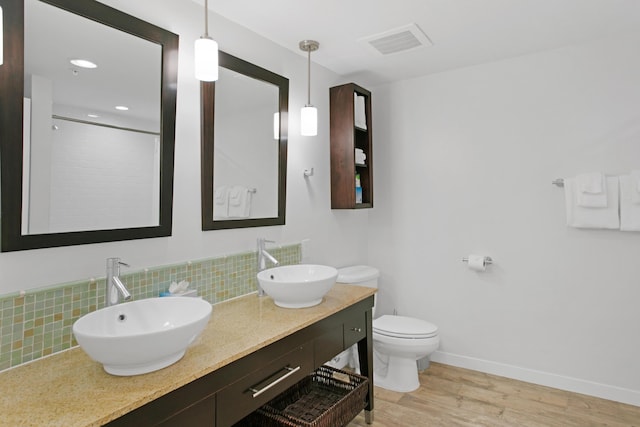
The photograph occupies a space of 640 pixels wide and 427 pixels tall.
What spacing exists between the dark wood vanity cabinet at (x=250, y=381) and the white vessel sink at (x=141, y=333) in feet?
0.42

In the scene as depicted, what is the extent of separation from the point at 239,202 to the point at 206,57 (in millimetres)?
825

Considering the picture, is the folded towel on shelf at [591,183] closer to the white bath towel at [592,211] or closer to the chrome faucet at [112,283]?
the white bath towel at [592,211]

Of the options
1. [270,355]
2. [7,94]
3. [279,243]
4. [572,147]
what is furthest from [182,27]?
[572,147]

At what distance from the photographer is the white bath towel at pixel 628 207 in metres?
2.32

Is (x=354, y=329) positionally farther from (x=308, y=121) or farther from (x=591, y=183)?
(x=591, y=183)

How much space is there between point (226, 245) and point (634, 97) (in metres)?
2.66

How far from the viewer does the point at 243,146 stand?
222cm

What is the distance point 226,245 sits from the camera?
83.7 inches

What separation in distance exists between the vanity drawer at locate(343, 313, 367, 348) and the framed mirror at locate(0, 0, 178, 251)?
3.50 feet

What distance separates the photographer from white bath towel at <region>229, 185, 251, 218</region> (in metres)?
2.15

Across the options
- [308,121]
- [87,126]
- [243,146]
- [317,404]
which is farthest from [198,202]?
[317,404]

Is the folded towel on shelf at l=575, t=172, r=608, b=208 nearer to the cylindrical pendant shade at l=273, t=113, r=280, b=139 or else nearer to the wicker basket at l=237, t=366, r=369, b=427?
the wicker basket at l=237, t=366, r=369, b=427

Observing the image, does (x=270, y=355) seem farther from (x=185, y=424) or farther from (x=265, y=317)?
(x=185, y=424)

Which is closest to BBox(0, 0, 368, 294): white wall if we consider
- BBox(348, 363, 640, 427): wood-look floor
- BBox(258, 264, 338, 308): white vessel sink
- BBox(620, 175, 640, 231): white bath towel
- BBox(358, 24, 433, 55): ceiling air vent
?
BBox(258, 264, 338, 308): white vessel sink
